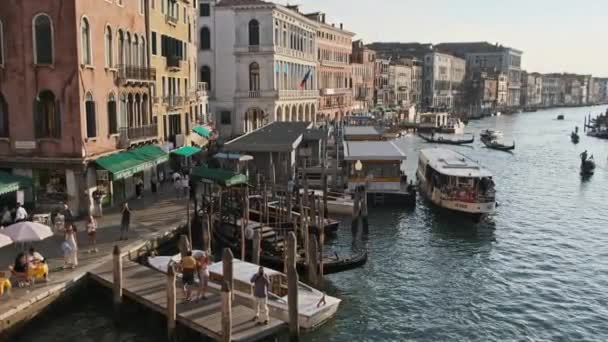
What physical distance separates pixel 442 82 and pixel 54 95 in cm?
13283

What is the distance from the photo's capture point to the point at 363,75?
104 metres

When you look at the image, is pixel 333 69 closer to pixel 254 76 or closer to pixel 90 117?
pixel 254 76

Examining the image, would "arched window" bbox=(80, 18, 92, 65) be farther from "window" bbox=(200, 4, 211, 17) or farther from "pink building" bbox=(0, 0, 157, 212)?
"window" bbox=(200, 4, 211, 17)

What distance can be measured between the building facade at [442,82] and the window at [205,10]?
276ft

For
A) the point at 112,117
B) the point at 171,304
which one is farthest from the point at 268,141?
the point at 171,304

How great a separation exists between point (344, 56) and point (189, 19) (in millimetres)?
52131

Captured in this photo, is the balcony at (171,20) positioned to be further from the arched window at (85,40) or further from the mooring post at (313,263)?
the mooring post at (313,263)

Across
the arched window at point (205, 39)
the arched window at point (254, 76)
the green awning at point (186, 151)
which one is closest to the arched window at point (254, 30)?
the arched window at point (254, 76)

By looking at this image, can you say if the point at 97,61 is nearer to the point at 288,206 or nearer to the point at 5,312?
the point at 288,206

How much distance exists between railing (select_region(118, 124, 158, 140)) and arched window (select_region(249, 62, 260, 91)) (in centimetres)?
2647

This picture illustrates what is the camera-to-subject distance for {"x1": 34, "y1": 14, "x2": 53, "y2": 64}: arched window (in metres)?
23.8

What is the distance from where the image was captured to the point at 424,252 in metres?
26.8

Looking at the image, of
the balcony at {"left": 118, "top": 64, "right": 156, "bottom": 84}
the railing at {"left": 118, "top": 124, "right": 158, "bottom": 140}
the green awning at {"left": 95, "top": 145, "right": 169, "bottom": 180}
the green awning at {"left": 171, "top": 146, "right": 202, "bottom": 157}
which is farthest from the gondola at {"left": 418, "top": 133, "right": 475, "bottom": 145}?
the balcony at {"left": 118, "top": 64, "right": 156, "bottom": 84}

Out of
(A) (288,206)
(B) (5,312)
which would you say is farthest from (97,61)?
(B) (5,312)
